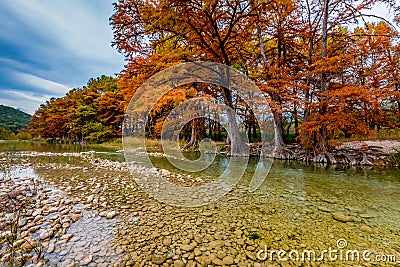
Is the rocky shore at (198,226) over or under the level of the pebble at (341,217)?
under

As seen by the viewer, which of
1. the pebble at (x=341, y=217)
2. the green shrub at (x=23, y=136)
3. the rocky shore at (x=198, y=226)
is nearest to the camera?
the rocky shore at (x=198, y=226)

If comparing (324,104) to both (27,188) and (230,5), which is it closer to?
(230,5)

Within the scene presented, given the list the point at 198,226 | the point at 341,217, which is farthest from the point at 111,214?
the point at 341,217

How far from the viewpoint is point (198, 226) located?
2719 mm

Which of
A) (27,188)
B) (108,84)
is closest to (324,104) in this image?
(27,188)

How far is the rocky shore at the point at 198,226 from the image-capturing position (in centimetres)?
207

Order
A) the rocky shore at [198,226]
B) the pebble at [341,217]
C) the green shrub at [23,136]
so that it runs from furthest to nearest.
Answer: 1. the green shrub at [23,136]
2. the pebble at [341,217]
3. the rocky shore at [198,226]

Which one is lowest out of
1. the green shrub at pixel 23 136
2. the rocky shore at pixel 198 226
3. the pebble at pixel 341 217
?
Result: the rocky shore at pixel 198 226

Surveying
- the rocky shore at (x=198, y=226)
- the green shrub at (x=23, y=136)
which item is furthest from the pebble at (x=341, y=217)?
the green shrub at (x=23, y=136)

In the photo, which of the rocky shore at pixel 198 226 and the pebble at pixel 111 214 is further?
the pebble at pixel 111 214

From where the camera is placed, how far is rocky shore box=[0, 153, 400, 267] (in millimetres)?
2066

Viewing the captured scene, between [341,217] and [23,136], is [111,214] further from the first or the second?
[23,136]

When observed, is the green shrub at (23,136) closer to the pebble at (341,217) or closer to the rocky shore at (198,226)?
the rocky shore at (198,226)

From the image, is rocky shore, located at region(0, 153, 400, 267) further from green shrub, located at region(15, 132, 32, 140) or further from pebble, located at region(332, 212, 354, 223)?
green shrub, located at region(15, 132, 32, 140)
